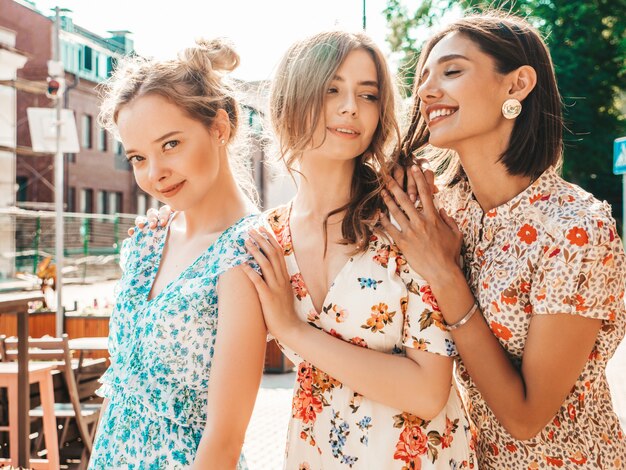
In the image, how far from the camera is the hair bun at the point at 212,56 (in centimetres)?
206

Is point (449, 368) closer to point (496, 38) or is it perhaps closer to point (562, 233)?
→ point (562, 233)

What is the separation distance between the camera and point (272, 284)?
6.07 feet

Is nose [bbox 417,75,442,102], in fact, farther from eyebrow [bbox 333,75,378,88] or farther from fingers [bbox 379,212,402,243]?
fingers [bbox 379,212,402,243]

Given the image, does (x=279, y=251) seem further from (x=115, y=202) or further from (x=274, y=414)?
(x=115, y=202)

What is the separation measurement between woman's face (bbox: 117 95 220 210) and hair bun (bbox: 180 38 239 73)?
210 mm

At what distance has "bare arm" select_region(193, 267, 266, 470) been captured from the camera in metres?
1.67

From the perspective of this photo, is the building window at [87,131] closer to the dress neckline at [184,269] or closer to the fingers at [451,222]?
the dress neckline at [184,269]

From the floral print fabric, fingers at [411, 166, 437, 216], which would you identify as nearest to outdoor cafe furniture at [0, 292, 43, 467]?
fingers at [411, 166, 437, 216]

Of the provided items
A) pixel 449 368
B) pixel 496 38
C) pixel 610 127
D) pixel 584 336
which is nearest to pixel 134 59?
pixel 496 38

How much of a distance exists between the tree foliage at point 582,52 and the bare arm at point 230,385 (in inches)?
Result: 605

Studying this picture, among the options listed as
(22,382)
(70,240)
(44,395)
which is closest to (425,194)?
(22,382)

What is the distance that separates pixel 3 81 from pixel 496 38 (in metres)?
20.3

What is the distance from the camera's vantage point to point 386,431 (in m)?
1.85

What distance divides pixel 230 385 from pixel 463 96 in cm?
104
